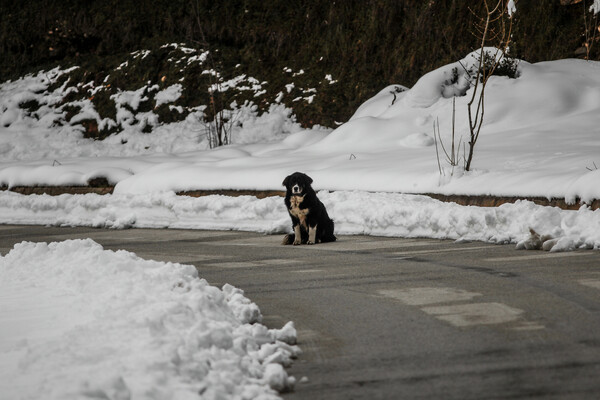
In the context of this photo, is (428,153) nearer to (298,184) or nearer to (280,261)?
(298,184)

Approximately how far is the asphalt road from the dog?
0.59 m

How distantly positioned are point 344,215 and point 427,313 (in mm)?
8240

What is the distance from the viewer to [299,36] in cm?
3394

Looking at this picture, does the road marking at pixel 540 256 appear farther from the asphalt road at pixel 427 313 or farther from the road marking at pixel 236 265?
the road marking at pixel 236 265

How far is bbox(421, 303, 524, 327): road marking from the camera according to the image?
611 centimetres

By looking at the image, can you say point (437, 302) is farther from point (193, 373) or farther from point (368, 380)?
point (193, 373)

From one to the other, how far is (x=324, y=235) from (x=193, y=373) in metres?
8.42

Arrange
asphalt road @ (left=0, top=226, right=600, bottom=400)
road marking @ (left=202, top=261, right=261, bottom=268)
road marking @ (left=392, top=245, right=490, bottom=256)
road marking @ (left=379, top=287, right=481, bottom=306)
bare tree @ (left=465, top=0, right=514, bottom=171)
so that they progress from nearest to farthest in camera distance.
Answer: asphalt road @ (left=0, top=226, right=600, bottom=400) → road marking @ (left=379, top=287, right=481, bottom=306) → road marking @ (left=202, top=261, right=261, bottom=268) → road marking @ (left=392, top=245, right=490, bottom=256) → bare tree @ (left=465, top=0, right=514, bottom=171)

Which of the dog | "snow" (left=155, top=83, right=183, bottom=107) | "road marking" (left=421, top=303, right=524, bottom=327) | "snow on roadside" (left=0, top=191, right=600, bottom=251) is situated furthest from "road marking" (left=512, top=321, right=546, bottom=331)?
"snow" (left=155, top=83, right=183, bottom=107)

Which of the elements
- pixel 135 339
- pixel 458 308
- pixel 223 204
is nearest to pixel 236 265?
pixel 458 308

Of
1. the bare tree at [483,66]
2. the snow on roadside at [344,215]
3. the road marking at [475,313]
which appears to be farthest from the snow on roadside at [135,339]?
the bare tree at [483,66]

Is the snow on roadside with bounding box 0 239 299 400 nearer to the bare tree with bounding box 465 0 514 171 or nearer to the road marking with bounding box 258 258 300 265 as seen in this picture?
the road marking with bounding box 258 258 300 265

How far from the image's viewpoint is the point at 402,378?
4676 mm

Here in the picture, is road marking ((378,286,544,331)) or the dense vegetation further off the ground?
the dense vegetation
